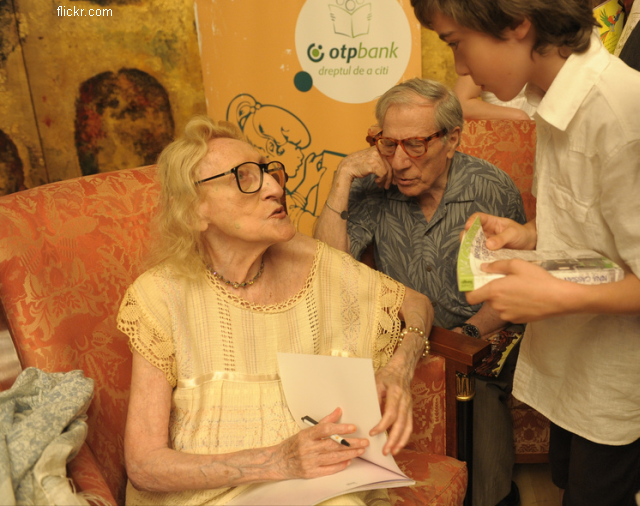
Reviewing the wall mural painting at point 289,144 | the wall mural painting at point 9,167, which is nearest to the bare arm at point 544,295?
the wall mural painting at point 289,144

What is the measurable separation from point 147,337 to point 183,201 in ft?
1.18

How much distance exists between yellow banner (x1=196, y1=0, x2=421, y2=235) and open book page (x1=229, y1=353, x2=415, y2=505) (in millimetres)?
2023

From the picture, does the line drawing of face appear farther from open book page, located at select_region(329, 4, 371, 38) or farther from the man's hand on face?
the man's hand on face

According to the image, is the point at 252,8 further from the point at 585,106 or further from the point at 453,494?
the point at 453,494

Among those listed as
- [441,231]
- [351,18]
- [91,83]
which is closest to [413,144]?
[441,231]

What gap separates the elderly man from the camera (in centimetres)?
180

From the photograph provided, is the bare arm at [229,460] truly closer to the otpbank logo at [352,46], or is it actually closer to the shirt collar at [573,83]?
the shirt collar at [573,83]

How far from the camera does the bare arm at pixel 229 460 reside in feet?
3.85

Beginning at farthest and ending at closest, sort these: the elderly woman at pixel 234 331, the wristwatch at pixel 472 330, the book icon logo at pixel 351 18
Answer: the book icon logo at pixel 351 18 < the wristwatch at pixel 472 330 < the elderly woman at pixel 234 331

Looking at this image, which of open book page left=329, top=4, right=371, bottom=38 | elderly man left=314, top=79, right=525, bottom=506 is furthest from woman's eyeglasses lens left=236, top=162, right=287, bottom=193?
open book page left=329, top=4, right=371, bottom=38

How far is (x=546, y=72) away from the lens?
1.07 meters

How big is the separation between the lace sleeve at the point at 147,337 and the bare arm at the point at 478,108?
1.78 m

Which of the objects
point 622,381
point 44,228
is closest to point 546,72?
point 622,381

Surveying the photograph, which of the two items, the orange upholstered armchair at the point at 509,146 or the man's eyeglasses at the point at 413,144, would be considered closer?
the man's eyeglasses at the point at 413,144
